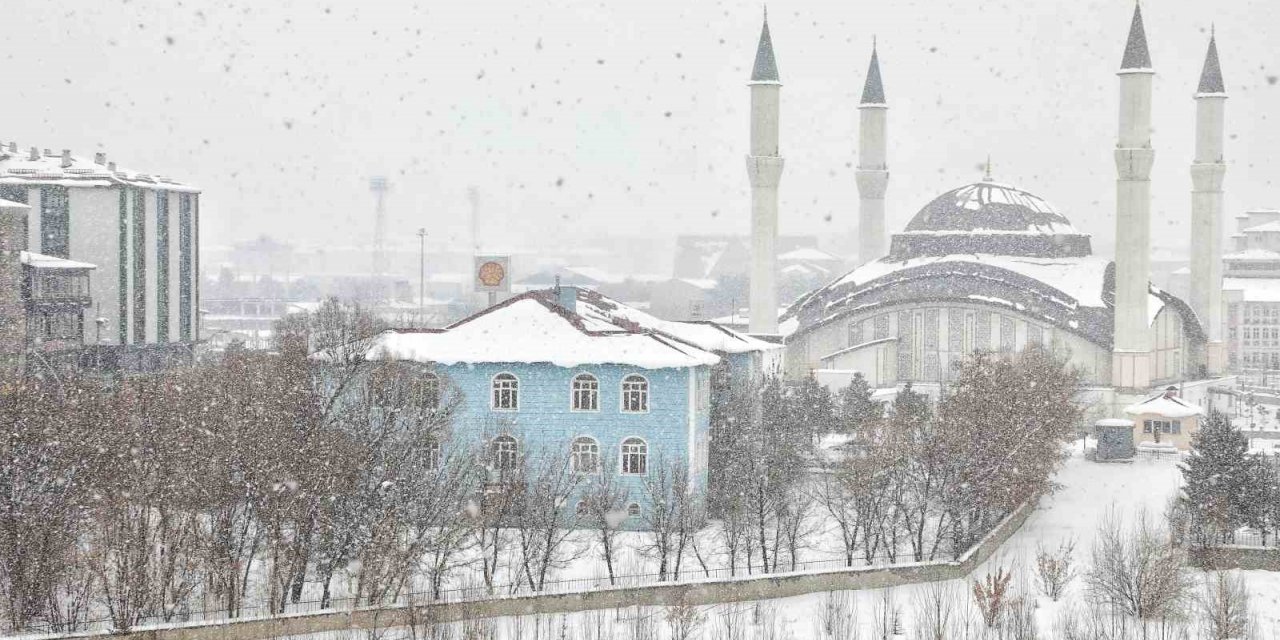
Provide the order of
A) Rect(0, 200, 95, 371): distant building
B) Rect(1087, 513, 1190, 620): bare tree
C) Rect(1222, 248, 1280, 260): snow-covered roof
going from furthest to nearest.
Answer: Rect(1222, 248, 1280, 260): snow-covered roof
Rect(0, 200, 95, 371): distant building
Rect(1087, 513, 1190, 620): bare tree

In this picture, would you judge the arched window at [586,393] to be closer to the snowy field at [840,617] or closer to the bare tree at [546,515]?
the bare tree at [546,515]

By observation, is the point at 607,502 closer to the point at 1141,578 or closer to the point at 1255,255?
the point at 1141,578

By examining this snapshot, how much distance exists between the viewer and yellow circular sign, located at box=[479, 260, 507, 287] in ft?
140

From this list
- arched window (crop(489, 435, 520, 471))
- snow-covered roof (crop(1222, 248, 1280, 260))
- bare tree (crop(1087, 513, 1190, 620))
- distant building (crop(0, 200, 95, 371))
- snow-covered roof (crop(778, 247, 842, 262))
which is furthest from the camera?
snow-covered roof (crop(778, 247, 842, 262))

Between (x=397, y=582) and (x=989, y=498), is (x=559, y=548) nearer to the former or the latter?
(x=397, y=582)

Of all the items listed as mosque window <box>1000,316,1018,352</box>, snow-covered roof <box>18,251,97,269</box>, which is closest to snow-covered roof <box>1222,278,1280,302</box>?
mosque window <box>1000,316,1018,352</box>

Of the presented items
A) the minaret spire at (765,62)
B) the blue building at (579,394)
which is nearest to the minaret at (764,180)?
the minaret spire at (765,62)

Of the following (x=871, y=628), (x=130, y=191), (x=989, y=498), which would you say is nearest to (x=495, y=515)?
(x=871, y=628)

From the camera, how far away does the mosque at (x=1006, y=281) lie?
5891 centimetres

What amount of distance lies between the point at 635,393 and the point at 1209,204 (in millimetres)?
39437

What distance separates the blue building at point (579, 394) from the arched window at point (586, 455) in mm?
21

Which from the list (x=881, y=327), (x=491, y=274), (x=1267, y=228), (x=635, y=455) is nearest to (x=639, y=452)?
(x=635, y=455)

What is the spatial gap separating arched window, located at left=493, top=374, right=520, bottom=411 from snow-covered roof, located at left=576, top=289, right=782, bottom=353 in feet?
14.0

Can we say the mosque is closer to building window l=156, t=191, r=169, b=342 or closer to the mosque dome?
the mosque dome
